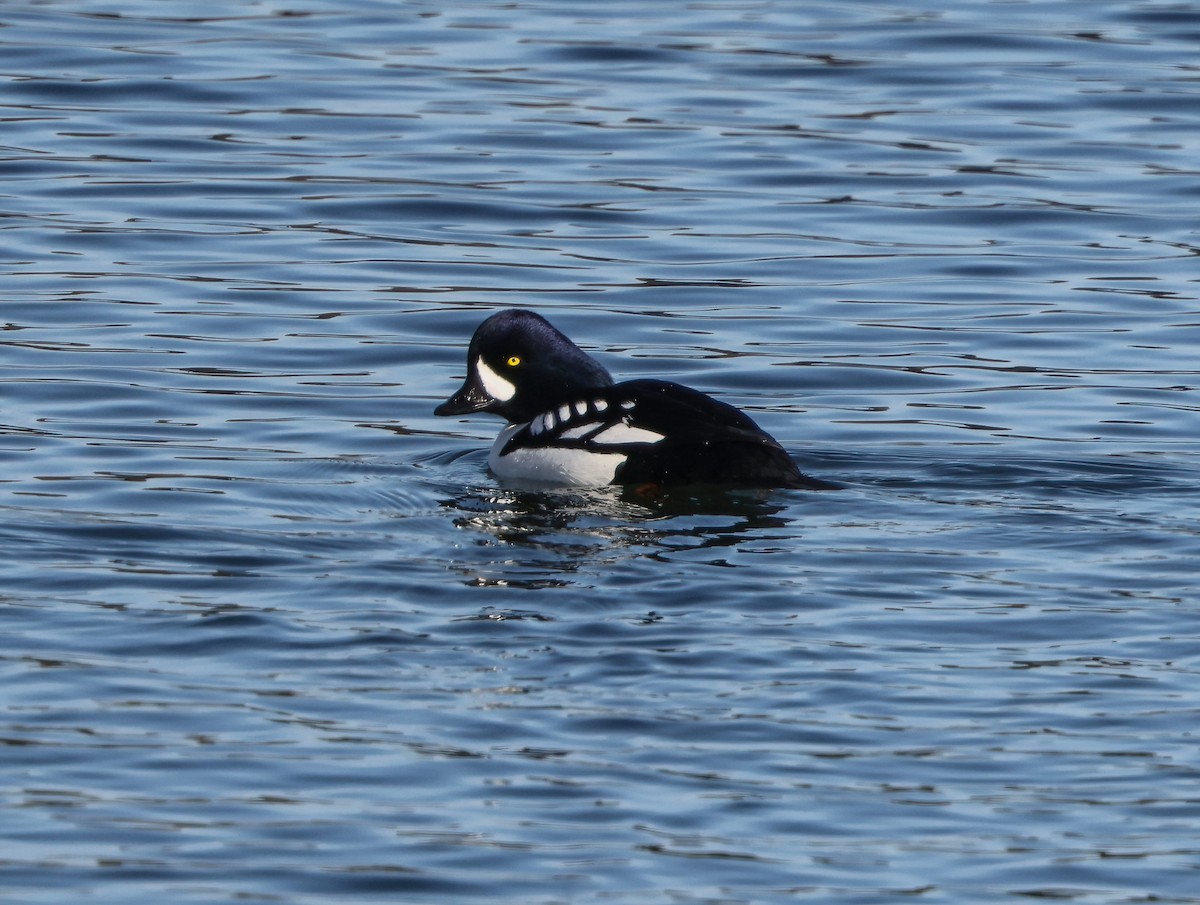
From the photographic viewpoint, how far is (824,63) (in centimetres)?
1839

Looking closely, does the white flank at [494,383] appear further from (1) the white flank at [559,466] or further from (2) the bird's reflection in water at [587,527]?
(2) the bird's reflection in water at [587,527]

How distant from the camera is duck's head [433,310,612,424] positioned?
9.98 meters

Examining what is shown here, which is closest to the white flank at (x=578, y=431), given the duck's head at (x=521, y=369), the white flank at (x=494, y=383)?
the duck's head at (x=521, y=369)

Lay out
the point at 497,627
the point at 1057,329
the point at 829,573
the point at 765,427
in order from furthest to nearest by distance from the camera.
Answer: the point at 1057,329
the point at 765,427
the point at 829,573
the point at 497,627

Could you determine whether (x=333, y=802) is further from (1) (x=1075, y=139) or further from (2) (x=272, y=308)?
(1) (x=1075, y=139)

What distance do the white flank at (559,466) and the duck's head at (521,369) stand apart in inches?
14.2

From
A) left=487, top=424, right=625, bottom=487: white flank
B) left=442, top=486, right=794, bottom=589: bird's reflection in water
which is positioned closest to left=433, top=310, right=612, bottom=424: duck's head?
left=487, top=424, right=625, bottom=487: white flank

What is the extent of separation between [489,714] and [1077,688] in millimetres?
1684

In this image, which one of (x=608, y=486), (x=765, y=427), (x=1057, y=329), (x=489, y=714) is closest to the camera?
(x=489, y=714)

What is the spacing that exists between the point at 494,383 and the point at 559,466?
2.36 ft

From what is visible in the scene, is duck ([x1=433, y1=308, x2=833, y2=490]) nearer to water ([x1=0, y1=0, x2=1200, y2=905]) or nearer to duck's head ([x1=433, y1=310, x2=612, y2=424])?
duck's head ([x1=433, y1=310, x2=612, y2=424])

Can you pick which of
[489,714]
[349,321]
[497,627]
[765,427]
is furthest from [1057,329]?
[489,714]

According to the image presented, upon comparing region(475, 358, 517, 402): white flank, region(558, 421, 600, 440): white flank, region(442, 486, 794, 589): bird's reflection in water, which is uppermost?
region(475, 358, 517, 402): white flank

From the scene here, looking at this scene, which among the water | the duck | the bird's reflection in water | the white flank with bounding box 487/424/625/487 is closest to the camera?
the water
